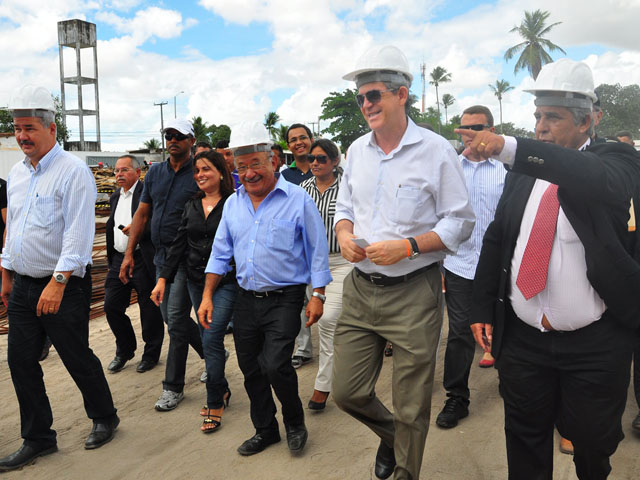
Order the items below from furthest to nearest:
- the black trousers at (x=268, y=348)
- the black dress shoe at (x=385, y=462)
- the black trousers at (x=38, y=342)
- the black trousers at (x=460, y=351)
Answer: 1. the black trousers at (x=460, y=351)
2. the black trousers at (x=38, y=342)
3. the black trousers at (x=268, y=348)
4. the black dress shoe at (x=385, y=462)

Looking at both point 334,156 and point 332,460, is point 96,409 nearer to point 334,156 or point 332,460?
point 332,460

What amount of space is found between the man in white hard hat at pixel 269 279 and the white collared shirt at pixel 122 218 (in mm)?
2203

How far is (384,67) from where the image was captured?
2990 mm

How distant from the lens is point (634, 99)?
47.9 m

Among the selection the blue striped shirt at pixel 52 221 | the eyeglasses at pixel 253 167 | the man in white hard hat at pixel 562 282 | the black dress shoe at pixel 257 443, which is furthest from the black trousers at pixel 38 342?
the man in white hard hat at pixel 562 282

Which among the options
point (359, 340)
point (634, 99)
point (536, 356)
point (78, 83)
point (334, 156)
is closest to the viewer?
point (536, 356)

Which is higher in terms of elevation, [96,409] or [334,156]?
[334,156]

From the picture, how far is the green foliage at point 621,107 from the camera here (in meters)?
46.8

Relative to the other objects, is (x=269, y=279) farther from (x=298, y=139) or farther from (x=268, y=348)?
(x=298, y=139)

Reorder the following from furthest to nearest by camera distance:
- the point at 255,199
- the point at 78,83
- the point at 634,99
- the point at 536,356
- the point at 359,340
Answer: the point at 634,99
the point at 78,83
the point at 255,199
the point at 359,340
the point at 536,356

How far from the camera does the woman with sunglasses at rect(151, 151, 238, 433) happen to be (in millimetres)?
4203

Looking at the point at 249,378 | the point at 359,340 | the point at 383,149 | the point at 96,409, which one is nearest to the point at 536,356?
the point at 359,340

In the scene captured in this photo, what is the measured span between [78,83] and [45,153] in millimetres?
45378

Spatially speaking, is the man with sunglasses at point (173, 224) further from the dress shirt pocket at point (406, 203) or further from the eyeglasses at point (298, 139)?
the dress shirt pocket at point (406, 203)
